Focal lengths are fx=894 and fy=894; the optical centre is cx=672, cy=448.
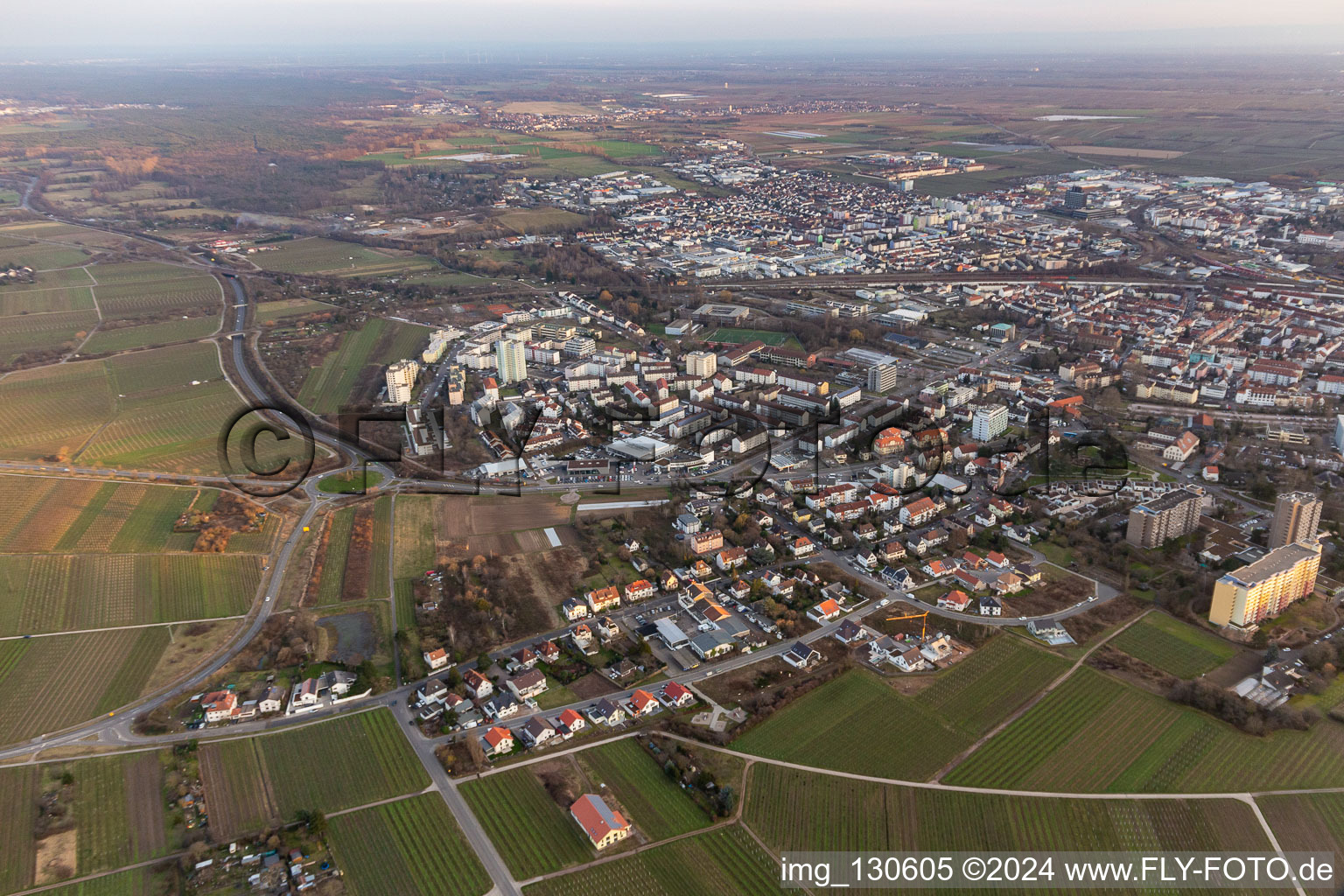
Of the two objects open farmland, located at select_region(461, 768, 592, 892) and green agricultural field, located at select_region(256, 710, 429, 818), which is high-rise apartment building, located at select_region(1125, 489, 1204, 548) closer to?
open farmland, located at select_region(461, 768, 592, 892)

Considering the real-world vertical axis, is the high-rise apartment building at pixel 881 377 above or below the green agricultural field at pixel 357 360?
above

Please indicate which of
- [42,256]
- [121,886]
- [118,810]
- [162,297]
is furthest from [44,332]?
[121,886]

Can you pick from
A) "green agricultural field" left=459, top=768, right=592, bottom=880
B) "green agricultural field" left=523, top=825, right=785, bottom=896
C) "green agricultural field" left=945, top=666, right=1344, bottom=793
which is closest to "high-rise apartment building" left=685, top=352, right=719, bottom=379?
"green agricultural field" left=945, top=666, right=1344, bottom=793

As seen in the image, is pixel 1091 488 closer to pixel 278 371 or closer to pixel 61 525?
pixel 61 525

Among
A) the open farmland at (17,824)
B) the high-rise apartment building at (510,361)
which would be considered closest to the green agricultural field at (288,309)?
the high-rise apartment building at (510,361)

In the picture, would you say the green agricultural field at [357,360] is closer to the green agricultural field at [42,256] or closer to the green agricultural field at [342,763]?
the green agricultural field at [342,763]

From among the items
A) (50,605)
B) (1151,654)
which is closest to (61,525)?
(50,605)

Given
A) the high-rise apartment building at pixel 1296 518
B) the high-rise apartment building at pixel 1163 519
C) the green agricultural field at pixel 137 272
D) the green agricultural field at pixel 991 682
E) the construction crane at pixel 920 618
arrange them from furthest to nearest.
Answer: the green agricultural field at pixel 137 272 → the high-rise apartment building at pixel 1163 519 → the high-rise apartment building at pixel 1296 518 → the construction crane at pixel 920 618 → the green agricultural field at pixel 991 682
